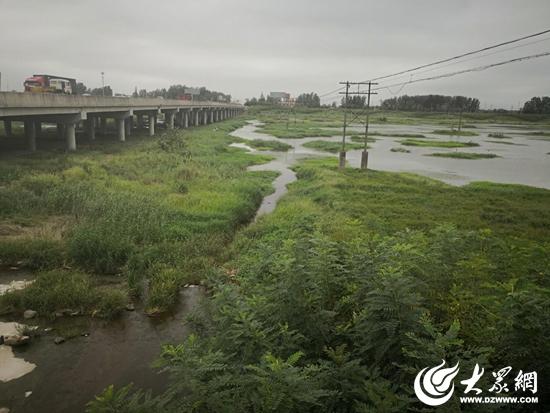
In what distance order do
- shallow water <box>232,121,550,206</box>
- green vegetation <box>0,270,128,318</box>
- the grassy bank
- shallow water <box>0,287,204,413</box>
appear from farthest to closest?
shallow water <box>232,121,550,206</box> → the grassy bank → green vegetation <box>0,270,128,318</box> → shallow water <box>0,287,204,413</box>

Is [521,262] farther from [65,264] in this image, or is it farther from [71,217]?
[71,217]

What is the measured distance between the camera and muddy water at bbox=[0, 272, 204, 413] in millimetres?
7727

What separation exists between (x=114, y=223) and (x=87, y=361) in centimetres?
777

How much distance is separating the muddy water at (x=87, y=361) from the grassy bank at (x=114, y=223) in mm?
895

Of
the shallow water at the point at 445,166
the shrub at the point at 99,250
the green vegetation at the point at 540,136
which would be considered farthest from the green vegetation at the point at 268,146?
the green vegetation at the point at 540,136

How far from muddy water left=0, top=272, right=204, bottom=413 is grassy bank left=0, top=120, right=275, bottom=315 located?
90 cm

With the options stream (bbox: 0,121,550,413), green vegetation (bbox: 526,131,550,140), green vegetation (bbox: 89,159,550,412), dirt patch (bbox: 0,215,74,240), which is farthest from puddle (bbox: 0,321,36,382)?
green vegetation (bbox: 526,131,550,140)

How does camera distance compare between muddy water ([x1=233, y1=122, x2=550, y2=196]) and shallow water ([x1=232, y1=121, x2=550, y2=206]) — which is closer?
shallow water ([x1=232, y1=121, x2=550, y2=206])

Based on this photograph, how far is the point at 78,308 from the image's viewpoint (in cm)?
1093

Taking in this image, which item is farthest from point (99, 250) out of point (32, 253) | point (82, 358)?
point (82, 358)

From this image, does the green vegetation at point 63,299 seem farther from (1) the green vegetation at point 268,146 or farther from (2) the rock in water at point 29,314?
(1) the green vegetation at point 268,146

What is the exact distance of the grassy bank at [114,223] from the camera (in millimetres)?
12258

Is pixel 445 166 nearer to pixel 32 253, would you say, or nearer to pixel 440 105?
pixel 32 253

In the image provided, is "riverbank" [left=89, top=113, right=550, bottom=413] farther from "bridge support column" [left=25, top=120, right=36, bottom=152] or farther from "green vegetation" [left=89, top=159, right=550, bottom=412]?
"bridge support column" [left=25, top=120, right=36, bottom=152]
